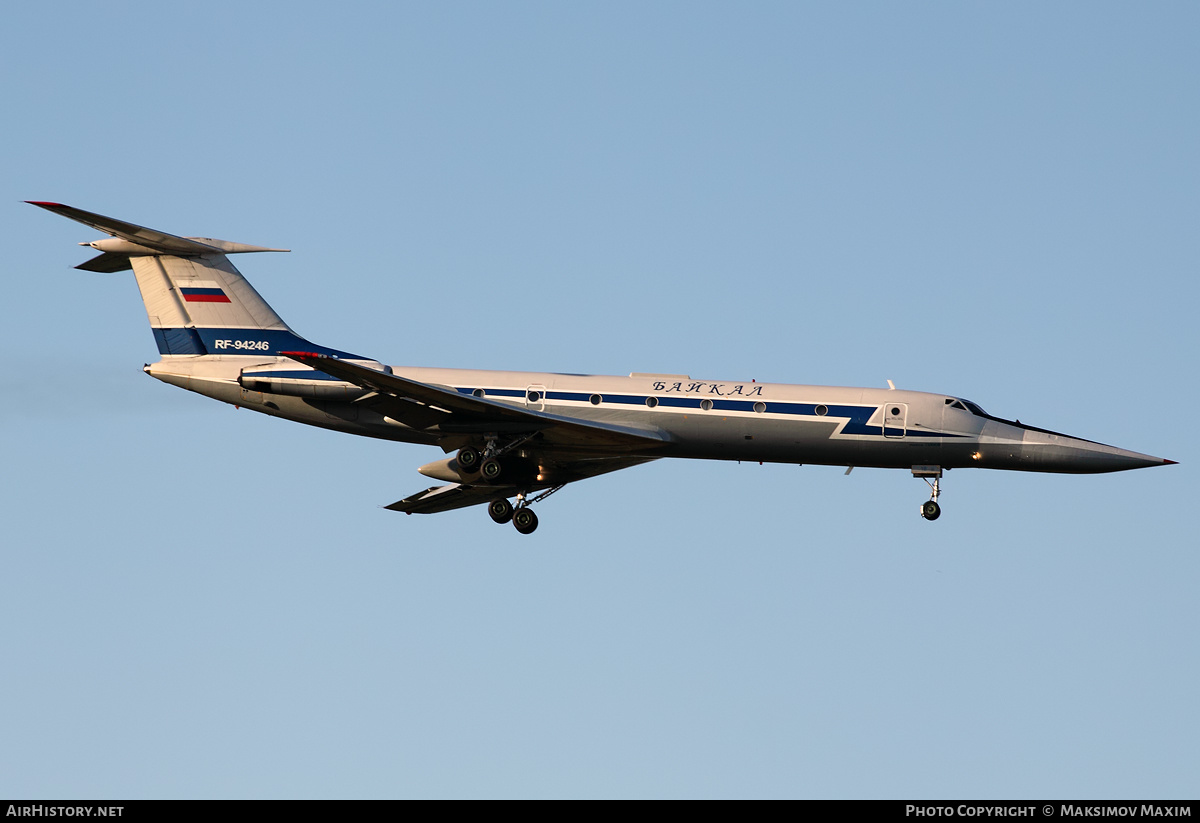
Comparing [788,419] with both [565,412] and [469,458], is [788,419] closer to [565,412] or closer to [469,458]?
[565,412]

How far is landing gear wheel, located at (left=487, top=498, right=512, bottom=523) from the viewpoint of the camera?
36250 mm

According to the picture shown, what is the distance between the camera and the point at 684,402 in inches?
1313

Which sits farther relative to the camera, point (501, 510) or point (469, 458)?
point (501, 510)

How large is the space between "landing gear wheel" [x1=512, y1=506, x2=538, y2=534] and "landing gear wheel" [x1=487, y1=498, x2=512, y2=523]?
1.09 feet

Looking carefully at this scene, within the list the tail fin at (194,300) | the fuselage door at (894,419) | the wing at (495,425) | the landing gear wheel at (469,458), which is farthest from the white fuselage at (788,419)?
the tail fin at (194,300)

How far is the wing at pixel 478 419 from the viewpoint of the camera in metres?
32.2

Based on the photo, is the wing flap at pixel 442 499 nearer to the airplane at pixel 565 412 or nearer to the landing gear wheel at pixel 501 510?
the landing gear wheel at pixel 501 510

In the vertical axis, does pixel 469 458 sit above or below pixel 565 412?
below

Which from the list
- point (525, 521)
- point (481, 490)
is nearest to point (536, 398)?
point (525, 521)

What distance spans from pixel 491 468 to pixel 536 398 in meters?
1.95

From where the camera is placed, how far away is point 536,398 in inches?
1336
